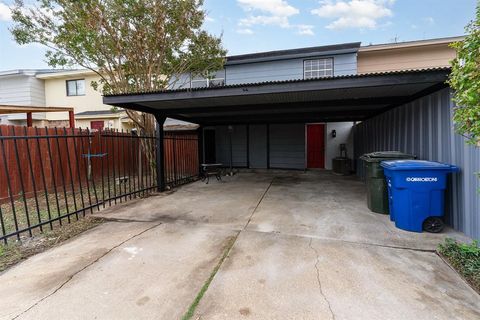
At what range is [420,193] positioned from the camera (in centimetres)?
342

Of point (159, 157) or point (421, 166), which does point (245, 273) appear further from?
point (159, 157)

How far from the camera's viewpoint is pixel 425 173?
3.37 metres

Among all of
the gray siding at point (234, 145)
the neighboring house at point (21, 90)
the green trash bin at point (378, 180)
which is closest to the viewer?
the green trash bin at point (378, 180)

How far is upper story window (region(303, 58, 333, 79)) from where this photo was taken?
10008 mm

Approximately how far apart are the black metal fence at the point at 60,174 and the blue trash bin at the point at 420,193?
17.2ft

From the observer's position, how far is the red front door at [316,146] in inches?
451

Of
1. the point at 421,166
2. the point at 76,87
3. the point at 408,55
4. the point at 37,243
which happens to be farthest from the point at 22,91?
the point at 408,55

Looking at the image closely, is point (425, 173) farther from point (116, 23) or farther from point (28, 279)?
point (116, 23)

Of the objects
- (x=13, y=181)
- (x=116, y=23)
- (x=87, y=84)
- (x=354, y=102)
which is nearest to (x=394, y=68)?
(x=354, y=102)

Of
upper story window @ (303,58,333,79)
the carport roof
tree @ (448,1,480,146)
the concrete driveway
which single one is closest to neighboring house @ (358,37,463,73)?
upper story window @ (303,58,333,79)

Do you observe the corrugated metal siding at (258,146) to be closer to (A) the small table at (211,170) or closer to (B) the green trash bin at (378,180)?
(A) the small table at (211,170)

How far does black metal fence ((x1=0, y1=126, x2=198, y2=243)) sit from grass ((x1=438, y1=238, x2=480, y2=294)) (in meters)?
5.29

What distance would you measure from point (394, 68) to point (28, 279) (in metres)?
Result: 13.0

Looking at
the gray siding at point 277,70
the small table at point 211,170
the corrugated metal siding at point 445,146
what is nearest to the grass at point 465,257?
the corrugated metal siding at point 445,146
